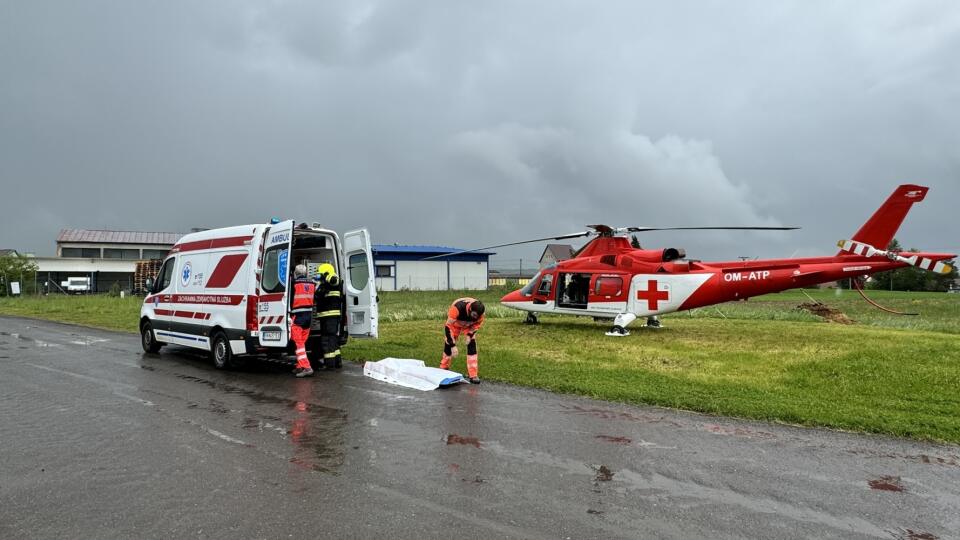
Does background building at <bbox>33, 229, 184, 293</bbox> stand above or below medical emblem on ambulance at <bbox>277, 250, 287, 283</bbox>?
above

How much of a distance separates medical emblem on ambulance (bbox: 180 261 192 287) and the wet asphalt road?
159 inches

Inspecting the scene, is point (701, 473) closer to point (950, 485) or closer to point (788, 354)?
point (950, 485)

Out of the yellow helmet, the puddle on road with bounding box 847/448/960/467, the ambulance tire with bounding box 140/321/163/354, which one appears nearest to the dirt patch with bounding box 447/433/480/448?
the puddle on road with bounding box 847/448/960/467

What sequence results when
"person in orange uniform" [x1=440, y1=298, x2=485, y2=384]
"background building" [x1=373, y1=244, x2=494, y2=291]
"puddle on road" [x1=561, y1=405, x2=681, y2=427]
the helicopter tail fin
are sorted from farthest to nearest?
"background building" [x1=373, y1=244, x2=494, y2=291] < the helicopter tail fin < "person in orange uniform" [x1=440, y1=298, x2=485, y2=384] < "puddle on road" [x1=561, y1=405, x2=681, y2=427]

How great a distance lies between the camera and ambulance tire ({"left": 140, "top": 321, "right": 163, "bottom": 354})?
43.8ft

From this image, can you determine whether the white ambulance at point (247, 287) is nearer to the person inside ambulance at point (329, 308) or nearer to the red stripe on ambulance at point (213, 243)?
the red stripe on ambulance at point (213, 243)

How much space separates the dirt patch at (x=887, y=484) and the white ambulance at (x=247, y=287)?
8.35 metres

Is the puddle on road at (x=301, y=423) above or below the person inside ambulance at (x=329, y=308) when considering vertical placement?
below

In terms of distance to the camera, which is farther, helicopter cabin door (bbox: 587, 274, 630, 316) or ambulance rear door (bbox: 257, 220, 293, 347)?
helicopter cabin door (bbox: 587, 274, 630, 316)

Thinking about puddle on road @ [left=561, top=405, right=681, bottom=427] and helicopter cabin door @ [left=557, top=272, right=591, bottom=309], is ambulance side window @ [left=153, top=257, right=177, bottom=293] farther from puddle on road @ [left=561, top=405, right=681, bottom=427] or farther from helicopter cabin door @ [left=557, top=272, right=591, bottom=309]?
helicopter cabin door @ [left=557, top=272, right=591, bottom=309]

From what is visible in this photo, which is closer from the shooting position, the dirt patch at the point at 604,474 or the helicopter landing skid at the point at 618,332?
the dirt patch at the point at 604,474

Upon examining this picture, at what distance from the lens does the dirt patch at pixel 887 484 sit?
486 centimetres

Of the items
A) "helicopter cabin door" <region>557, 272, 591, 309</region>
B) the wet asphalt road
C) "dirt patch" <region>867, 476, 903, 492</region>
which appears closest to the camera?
the wet asphalt road

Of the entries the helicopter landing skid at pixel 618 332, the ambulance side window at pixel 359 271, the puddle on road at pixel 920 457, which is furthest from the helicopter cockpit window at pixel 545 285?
the puddle on road at pixel 920 457
